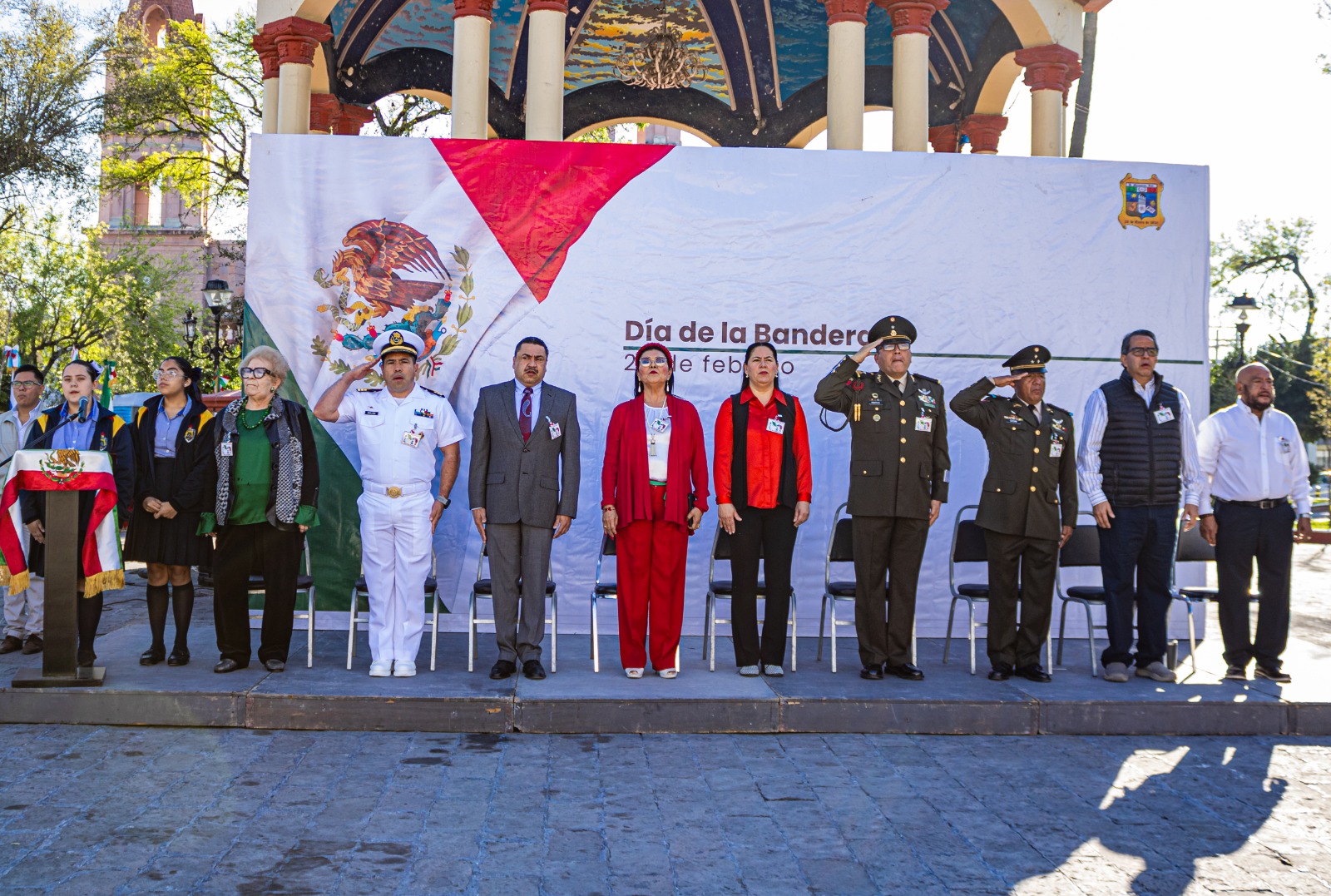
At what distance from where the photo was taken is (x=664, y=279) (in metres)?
7.92

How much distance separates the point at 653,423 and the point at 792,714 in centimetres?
172

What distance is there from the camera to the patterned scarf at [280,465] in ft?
20.9

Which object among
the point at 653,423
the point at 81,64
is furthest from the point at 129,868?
the point at 81,64

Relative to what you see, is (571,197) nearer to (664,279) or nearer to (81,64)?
(664,279)

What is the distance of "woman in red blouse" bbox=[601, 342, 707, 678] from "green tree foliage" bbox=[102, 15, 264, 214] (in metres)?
16.6

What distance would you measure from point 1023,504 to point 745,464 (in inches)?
61.3

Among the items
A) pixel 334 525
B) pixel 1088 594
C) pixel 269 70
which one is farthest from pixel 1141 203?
pixel 269 70

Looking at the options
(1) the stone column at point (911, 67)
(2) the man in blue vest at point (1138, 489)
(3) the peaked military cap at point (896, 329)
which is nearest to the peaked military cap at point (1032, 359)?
(2) the man in blue vest at point (1138, 489)

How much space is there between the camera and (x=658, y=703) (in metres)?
5.86

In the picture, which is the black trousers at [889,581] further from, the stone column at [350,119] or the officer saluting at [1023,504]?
the stone column at [350,119]

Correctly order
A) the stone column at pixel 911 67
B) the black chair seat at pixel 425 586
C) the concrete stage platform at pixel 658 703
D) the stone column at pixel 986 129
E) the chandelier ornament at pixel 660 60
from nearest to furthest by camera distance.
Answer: the concrete stage platform at pixel 658 703 < the black chair seat at pixel 425 586 < the stone column at pixel 911 67 < the chandelier ornament at pixel 660 60 < the stone column at pixel 986 129

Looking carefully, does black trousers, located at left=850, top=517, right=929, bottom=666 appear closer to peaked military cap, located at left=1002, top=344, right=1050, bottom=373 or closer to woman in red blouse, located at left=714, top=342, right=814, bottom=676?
woman in red blouse, located at left=714, top=342, right=814, bottom=676

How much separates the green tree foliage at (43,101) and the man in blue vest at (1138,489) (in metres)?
19.4

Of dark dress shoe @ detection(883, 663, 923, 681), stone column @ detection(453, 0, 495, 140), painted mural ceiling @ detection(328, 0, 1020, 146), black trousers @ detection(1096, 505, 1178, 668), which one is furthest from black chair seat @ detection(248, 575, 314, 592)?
painted mural ceiling @ detection(328, 0, 1020, 146)
